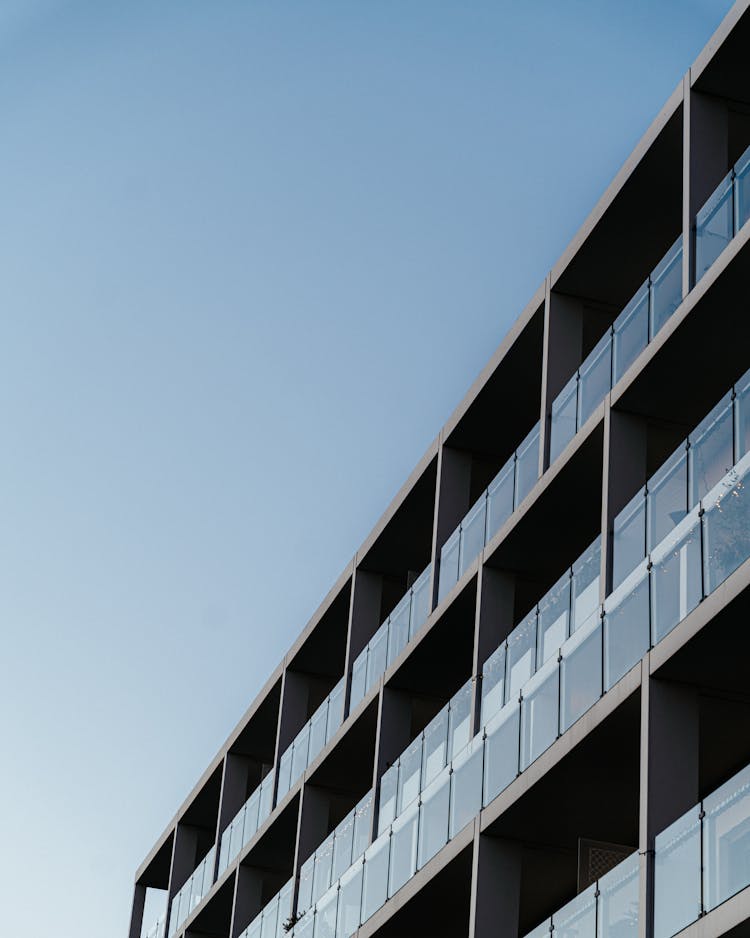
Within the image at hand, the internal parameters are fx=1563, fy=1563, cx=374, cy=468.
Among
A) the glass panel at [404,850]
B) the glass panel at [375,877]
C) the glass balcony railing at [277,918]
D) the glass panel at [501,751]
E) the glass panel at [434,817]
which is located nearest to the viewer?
the glass panel at [501,751]

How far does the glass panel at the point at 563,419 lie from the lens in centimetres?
2158

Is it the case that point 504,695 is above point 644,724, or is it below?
above

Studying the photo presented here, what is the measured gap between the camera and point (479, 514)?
80.1ft

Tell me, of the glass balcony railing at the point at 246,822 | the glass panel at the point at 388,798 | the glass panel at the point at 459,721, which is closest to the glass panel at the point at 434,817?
the glass panel at the point at 459,721

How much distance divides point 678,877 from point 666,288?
7916mm

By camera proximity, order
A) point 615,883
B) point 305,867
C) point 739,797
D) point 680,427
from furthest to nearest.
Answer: point 305,867
point 680,427
point 615,883
point 739,797

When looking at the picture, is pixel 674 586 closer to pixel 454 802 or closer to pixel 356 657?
pixel 454 802

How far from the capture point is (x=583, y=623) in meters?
19.0

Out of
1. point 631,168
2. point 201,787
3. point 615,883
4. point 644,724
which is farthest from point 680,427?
point 201,787

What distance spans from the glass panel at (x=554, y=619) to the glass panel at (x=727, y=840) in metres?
5.68

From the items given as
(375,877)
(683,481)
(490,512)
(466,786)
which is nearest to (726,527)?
(683,481)

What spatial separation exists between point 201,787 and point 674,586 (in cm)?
2372

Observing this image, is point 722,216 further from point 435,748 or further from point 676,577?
point 435,748

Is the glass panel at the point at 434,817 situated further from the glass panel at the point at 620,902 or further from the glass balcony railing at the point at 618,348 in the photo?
the glass panel at the point at 620,902
